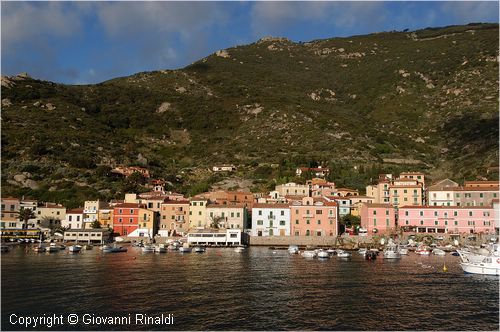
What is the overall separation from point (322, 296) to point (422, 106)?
163 metres

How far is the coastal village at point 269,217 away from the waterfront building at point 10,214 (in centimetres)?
16

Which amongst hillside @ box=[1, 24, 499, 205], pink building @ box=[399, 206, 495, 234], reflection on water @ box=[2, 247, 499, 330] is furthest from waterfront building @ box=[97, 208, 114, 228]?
pink building @ box=[399, 206, 495, 234]

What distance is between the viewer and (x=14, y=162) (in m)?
115

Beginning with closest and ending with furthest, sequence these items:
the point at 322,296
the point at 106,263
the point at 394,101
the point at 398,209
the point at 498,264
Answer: the point at 322,296
the point at 498,264
the point at 106,263
the point at 398,209
the point at 394,101

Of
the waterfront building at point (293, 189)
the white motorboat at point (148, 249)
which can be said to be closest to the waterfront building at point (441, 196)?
the waterfront building at point (293, 189)

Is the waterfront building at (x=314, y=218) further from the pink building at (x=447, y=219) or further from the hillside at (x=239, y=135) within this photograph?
the hillside at (x=239, y=135)

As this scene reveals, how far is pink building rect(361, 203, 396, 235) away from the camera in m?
81.6

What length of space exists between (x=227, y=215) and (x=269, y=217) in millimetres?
8102

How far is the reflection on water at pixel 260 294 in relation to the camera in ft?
86.2

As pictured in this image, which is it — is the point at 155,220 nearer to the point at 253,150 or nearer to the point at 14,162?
the point at 14,162

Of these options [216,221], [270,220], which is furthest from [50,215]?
[270,220]

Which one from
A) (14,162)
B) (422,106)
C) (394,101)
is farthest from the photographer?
(394,101)

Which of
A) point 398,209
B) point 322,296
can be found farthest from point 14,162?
point 322,296

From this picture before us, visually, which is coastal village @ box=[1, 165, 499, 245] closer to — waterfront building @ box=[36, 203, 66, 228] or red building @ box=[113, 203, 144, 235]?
red building @ box=[113, 203, 144, 235]
